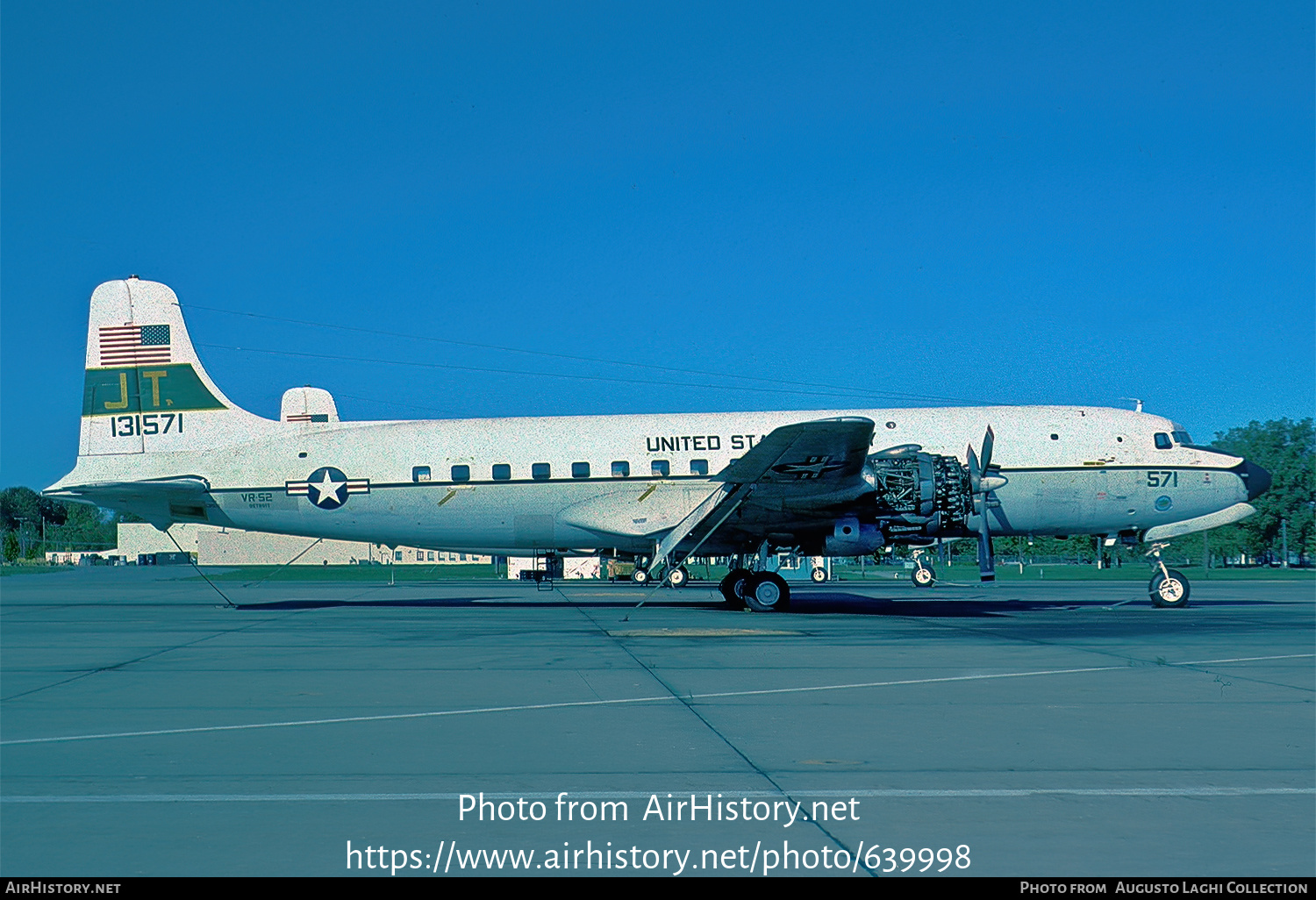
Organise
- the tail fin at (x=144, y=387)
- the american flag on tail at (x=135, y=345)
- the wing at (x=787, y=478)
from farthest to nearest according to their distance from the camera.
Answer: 1. the american flag on tail at (x=135, y=345)
2. the tail fin at (x=144, y=387)
3. the wing at (x=787, y=478)

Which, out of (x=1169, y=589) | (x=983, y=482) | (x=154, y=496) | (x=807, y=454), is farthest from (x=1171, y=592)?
(x=154, y=496)

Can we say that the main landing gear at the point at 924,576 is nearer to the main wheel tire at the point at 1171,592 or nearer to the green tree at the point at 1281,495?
the main wheel tire at the point at 1171,592

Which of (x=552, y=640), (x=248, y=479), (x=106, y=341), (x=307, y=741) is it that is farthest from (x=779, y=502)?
(x=106, y=341)

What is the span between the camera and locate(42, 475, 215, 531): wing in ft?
82.7

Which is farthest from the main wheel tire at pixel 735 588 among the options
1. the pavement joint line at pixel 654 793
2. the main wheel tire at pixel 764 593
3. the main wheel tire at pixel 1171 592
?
the pavement joint line at pixel 654 793

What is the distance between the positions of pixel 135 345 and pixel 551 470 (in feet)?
36.0

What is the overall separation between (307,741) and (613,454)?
17.3m

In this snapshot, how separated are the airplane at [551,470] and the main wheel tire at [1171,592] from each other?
0.03 metres

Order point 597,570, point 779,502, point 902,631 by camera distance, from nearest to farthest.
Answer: point 902,631 < point 779,502 < point 597,570

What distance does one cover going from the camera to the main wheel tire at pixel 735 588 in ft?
81.9

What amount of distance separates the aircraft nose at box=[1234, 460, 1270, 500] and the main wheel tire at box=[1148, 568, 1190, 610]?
2.65 metres
